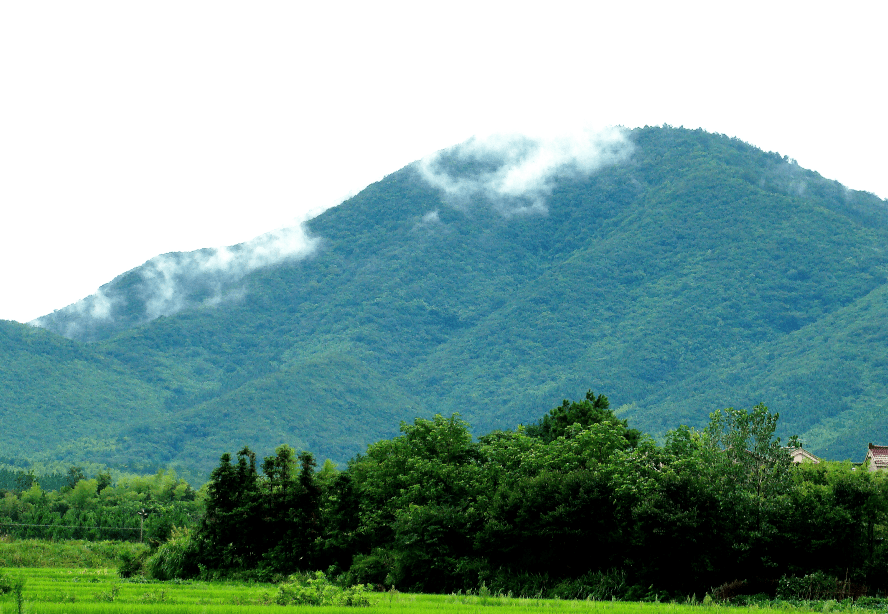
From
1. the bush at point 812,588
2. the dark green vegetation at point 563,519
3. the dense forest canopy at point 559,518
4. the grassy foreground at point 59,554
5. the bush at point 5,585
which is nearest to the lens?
the bush at point 5,585

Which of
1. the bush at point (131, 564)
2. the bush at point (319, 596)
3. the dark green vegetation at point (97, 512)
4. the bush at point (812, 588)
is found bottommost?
→ the bush at point (812, 588)

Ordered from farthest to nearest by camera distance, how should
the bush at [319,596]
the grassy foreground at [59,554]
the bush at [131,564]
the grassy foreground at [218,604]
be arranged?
the grassy foreground at [59,554] < the bush at [131,564] < the bush at [319,596] < the grassy foreground at [218,604]

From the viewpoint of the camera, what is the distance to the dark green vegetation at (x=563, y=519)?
3831cm

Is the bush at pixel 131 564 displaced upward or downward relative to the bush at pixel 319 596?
upward

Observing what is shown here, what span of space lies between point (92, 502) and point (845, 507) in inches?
3303

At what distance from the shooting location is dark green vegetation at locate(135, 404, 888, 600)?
38312 millimetres

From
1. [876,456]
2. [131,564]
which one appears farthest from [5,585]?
[876,456]

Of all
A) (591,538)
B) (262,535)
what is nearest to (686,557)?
(591,538)

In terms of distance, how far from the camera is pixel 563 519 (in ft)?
138

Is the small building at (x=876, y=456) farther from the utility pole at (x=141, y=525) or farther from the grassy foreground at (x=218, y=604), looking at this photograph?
the utility pole at (x=141, y=525)

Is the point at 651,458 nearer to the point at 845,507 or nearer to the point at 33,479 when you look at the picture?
the point at 845,507

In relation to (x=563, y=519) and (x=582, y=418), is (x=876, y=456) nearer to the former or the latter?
(x=582, y=418)

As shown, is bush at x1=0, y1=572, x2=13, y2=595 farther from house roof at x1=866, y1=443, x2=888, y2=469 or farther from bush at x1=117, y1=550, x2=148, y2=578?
house roof at x1=866, y1=443, x2=888, y2=469

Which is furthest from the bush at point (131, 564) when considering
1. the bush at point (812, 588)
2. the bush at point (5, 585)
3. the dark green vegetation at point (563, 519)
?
the bush at point (812, 588)
